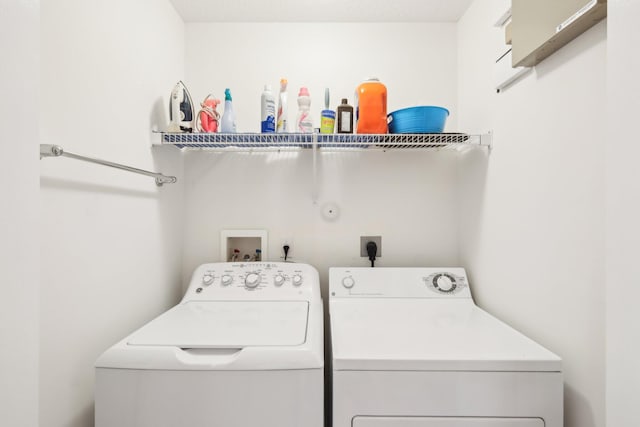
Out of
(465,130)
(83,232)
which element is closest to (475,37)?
(465,130)

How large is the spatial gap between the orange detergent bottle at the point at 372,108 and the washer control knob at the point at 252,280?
0.89 m

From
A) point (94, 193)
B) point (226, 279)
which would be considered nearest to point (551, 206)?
point (226, 279)

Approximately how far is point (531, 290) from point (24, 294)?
4.87 ft

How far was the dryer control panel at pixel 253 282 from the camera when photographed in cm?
146

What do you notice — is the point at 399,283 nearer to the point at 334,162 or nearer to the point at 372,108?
the point at 334,162

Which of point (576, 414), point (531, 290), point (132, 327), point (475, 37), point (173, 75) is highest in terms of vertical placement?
point (475, 37)

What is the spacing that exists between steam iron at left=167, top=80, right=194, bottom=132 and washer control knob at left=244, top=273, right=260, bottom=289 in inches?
30.7

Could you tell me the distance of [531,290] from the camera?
115 cm

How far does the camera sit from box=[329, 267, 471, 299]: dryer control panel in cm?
153

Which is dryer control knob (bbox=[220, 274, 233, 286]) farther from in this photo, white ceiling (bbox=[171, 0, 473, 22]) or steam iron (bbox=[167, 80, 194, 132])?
white ceiling (bbox=[171, 0, 473, 22])

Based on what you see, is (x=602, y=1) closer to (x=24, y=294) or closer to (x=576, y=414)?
(x=576, y=414)

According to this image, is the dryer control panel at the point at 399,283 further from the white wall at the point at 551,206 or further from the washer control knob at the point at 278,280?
the washer control knob at the point at 278,280

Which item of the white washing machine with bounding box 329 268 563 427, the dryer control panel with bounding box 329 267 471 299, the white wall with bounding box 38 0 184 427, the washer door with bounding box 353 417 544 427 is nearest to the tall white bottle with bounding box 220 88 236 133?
the white wall with bounding box 38 0 184 427

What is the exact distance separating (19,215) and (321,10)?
1688 millimetres
